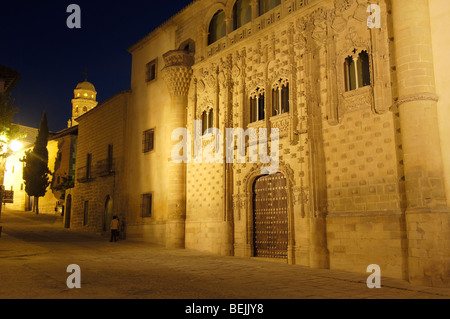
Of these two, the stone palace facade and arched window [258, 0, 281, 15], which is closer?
the stone palace facade

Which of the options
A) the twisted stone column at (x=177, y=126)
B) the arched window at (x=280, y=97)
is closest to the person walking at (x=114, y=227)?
the twisted stone column at (x=177, y=126)

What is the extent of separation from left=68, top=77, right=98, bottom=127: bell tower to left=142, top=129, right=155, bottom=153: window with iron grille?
4962 centimetres

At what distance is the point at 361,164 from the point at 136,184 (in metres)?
14.0

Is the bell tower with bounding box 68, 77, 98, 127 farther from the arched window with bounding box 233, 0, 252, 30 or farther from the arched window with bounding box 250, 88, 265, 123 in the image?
the arched window with bounding box 250, 88, 265, 123

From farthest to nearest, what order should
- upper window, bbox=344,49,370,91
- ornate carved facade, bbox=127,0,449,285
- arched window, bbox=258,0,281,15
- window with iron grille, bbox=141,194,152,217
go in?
window with iron grille, bbox=141,194,152,217
arched window, bbox=258,0,281,15
upper window, bbox=344,49,370,91
ornate carved facade, bbox=127,0,449,285

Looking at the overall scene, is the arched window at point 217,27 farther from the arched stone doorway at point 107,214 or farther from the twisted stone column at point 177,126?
the arched stone doorway at point 107,214

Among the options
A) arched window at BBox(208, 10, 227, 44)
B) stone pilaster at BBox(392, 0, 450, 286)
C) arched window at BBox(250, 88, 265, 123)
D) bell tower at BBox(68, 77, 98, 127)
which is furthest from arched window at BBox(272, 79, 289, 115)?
bell tower at BBox(68, 77, 98, 127)

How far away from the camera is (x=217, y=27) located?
60.6 ft

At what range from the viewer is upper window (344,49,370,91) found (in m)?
11.9
